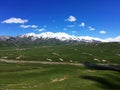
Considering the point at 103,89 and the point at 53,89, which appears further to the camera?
the point at 103,89

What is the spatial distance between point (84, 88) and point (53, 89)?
7921mm

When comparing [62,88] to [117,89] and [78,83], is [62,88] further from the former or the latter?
[117,89]

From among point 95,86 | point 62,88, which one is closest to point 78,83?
point 95,86

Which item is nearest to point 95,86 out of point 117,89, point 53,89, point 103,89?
point 103,89

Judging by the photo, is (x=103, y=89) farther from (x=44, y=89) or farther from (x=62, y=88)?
(x=44, y=89)

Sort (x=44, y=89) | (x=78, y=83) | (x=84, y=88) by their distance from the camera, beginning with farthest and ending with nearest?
(x=78, y=83) → (x=84, y=88) → (x=44, y=89)

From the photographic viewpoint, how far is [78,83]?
61344mm

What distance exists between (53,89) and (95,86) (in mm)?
11816

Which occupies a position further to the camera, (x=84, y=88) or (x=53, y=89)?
(x=84, y=88)

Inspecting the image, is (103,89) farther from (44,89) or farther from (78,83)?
(44,89)

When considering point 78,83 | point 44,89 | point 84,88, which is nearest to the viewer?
point 44,89

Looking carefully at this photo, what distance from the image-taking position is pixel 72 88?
55156 mm

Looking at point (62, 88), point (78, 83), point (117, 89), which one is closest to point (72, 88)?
point (62, 88)

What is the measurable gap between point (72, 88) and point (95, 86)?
6.98 meters
